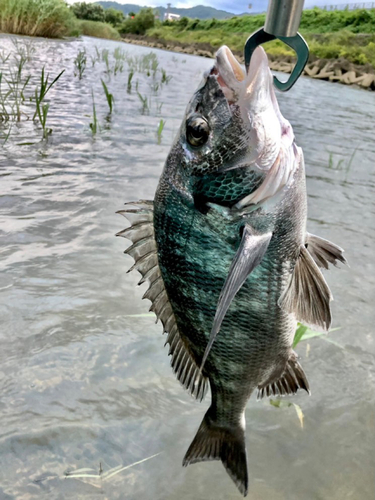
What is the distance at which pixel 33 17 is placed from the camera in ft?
71.6

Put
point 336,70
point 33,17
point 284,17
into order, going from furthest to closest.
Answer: point 336,70 → point 33,17 → point 284,17

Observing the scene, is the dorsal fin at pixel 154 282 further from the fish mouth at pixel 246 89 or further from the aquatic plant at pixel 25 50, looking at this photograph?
the aquatic plant at pixel 25 50

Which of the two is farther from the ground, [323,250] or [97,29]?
[97,29]

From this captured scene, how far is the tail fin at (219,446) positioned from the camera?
69.1 inches

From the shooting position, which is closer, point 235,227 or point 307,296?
point 235,227

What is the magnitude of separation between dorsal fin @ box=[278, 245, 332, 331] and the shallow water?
3.30ft

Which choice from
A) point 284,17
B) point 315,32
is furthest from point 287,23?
point 315,32

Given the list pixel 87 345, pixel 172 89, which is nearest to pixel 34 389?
pixel 87 345

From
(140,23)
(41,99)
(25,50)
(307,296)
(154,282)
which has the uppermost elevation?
(140,23)

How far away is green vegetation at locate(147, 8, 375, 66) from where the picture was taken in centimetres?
3541

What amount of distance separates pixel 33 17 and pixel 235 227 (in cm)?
2471

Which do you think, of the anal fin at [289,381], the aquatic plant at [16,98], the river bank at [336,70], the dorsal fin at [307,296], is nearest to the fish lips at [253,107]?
the dorsal fin at [307,296]

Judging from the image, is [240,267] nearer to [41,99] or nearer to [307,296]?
[307,296]

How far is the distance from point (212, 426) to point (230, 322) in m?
0.55
